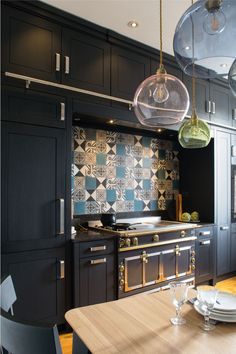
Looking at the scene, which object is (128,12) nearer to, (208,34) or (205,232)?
(208,34)

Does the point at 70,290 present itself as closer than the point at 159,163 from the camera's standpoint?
Yes

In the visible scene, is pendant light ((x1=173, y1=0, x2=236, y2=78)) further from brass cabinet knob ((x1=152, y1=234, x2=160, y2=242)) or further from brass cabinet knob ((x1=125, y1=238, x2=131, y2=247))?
brass cabinet knob ((x1=152, y1=234, x2=160, y2=242))

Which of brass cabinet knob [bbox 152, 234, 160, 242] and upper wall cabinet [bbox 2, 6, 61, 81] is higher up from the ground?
upper wall cabinet [bbox 2, 6, 61, 81]

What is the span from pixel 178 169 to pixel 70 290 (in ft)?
8.49

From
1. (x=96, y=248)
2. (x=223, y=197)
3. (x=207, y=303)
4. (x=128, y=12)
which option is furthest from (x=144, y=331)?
(x=223, y=197)

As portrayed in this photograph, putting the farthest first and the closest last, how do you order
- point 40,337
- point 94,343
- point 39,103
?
point 39,103 < point 94,343 < point 40,337

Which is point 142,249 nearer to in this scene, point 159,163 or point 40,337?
point 159,163

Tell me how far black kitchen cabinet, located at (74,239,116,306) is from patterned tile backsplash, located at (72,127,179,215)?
71cm

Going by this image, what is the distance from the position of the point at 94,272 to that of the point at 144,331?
1587 mm

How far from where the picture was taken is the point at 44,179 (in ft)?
7.89


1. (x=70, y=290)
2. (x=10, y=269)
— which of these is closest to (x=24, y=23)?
(x=10, y=269)

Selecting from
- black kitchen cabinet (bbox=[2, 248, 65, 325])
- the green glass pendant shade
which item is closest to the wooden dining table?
the green glass pendant shade

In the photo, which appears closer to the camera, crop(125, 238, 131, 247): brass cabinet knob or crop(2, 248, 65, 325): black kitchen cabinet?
crop(2, 248, 65, 325): black kitchen cabinet

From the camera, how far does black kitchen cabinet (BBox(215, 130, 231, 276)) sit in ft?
12.8
